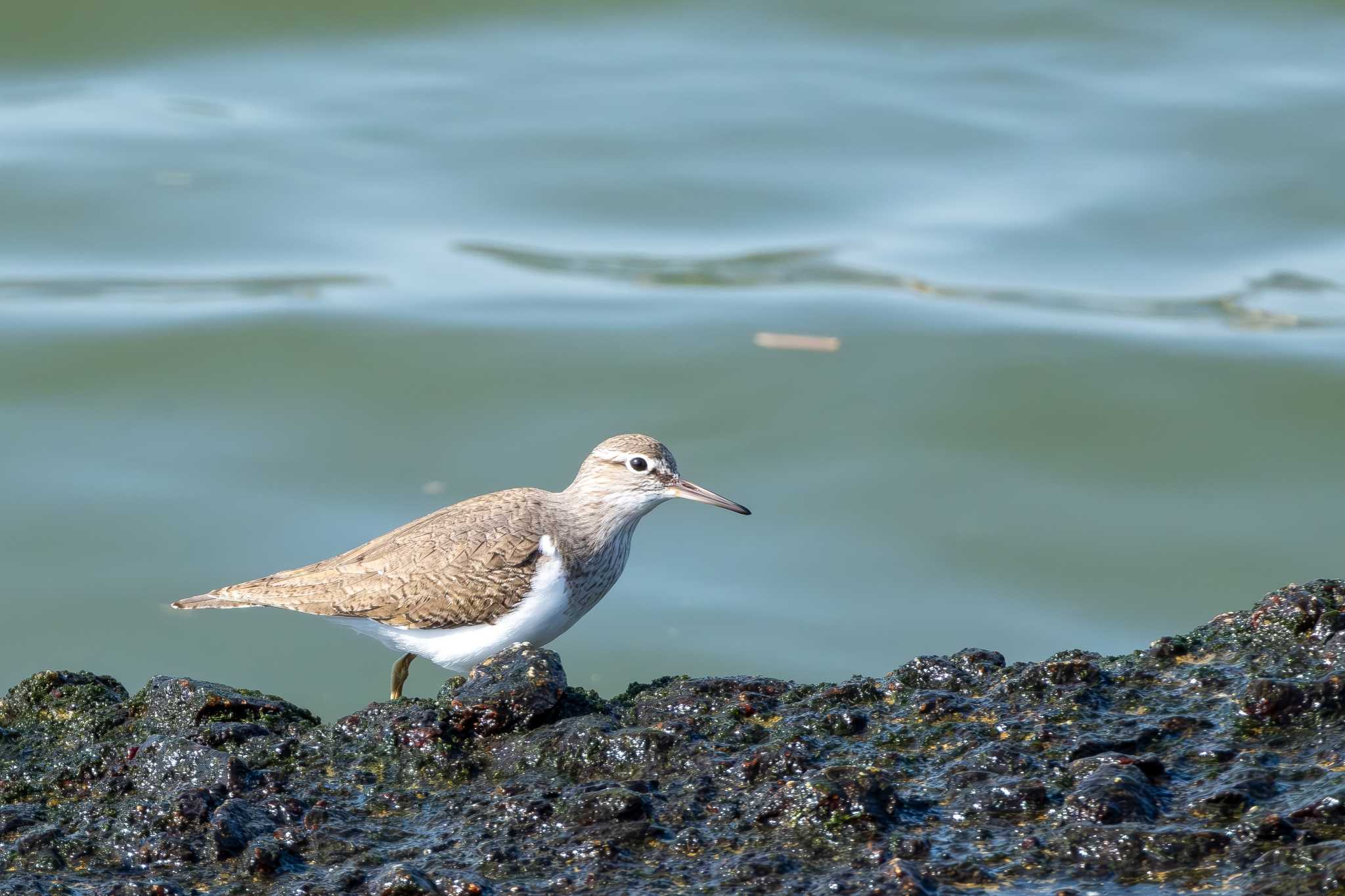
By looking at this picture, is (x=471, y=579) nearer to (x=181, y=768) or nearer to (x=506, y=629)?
(x=506, y=629)

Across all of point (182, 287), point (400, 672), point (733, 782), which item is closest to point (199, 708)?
point (733, 782)

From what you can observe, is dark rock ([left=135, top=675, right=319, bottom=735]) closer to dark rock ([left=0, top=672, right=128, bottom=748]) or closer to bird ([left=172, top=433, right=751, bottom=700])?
dark rock ([left=0, top=672, right=128, bottom=748])

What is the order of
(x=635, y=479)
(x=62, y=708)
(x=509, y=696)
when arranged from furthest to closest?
(x=635, y=479), (x=62, y=708), (x=509, y=696)

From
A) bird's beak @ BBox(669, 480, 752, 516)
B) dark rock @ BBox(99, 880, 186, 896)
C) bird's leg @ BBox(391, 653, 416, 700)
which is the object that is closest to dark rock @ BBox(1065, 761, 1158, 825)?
dark rock @ BBox(99, 880, 186, 896)

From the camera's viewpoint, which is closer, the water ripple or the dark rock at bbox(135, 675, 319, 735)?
the dark rock at bbox(135, 675, 319, 735)

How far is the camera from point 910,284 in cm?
1067

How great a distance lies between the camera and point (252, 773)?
10.2ft

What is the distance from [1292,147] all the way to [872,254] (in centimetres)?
371

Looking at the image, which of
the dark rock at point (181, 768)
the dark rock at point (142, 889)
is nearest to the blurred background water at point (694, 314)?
the dark rock at point (181, 768)

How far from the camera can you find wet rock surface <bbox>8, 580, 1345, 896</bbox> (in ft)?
8.87

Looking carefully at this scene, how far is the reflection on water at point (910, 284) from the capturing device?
10414 millimetres

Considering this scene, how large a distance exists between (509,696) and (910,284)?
7.85 meters

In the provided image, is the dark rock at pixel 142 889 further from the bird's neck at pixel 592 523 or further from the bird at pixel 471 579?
the bird's neck at pixel 592 523

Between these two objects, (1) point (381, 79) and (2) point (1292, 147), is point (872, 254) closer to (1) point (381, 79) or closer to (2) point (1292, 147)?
(2) point (1292, 147)
